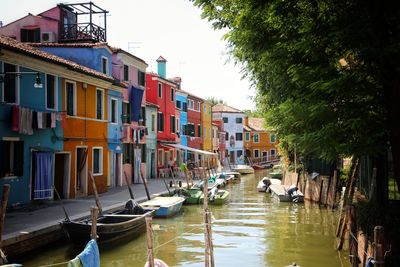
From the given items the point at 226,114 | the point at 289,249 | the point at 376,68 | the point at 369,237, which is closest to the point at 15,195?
the point at 289,249

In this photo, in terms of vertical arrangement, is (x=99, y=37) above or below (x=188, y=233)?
above

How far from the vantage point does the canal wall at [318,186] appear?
74.8 feet

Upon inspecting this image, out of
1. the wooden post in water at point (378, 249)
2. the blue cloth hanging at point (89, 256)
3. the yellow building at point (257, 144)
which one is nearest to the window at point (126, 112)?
the blue cloth hanging at point (89, 256)

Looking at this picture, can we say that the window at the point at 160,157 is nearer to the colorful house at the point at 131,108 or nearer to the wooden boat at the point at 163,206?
the colorful house at the point at 131,108

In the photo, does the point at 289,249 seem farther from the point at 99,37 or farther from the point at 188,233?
the point at 99,37

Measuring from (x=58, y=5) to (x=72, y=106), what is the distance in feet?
32.3

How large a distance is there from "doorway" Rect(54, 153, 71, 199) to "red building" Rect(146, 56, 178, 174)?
51.7ft

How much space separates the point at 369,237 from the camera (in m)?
9.57

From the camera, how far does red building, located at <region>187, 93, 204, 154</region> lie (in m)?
48.8

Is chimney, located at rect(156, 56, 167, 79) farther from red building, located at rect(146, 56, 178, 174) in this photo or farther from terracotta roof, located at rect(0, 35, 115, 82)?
terracotta roof, located at rect(0, 35, 115, 82)

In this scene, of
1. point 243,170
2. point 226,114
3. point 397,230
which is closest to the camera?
point 397,230

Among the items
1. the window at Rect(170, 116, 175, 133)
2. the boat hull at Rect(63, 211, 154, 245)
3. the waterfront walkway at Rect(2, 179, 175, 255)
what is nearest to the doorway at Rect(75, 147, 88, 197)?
the waterfront walkway at Rect(2, 179, 175, 255)

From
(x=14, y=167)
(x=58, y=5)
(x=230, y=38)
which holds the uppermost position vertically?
(x=58, y=5)

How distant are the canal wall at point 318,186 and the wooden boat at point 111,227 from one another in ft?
32.3
